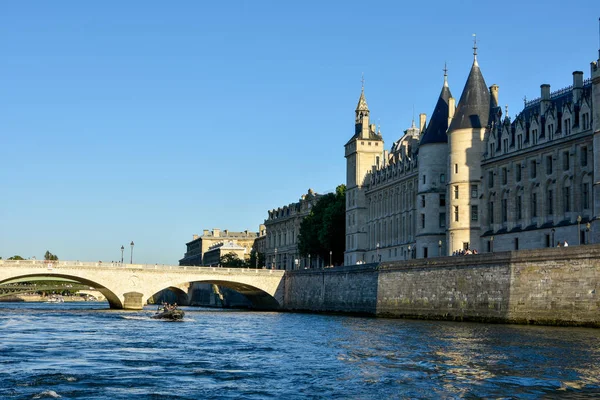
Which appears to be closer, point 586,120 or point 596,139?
point 596,139

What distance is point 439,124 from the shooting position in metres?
92.1

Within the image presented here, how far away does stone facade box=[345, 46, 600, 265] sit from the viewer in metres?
72.1

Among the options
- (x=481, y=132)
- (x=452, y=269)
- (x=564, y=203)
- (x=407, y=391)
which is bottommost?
(x=407, y=391)

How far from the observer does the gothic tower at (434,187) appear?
300ft

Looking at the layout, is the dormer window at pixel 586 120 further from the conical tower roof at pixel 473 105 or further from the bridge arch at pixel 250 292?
the bridge arch at pixel 250 292

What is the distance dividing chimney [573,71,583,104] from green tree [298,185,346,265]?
5405 centimetres

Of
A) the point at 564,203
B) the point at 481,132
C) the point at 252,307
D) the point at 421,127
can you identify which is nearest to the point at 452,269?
the point at 564,203

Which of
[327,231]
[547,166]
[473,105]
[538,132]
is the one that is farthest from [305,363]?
[327,231]

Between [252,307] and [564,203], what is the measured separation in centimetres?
Answer: 5821

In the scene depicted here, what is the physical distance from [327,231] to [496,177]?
147ft

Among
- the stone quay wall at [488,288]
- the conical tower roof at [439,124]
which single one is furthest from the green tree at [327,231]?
the conical tower roof at [439,124]

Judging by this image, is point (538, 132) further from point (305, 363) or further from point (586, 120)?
point (305, 363)

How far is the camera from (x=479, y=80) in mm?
87125

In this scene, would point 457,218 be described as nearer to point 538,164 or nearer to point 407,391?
point 538,164
